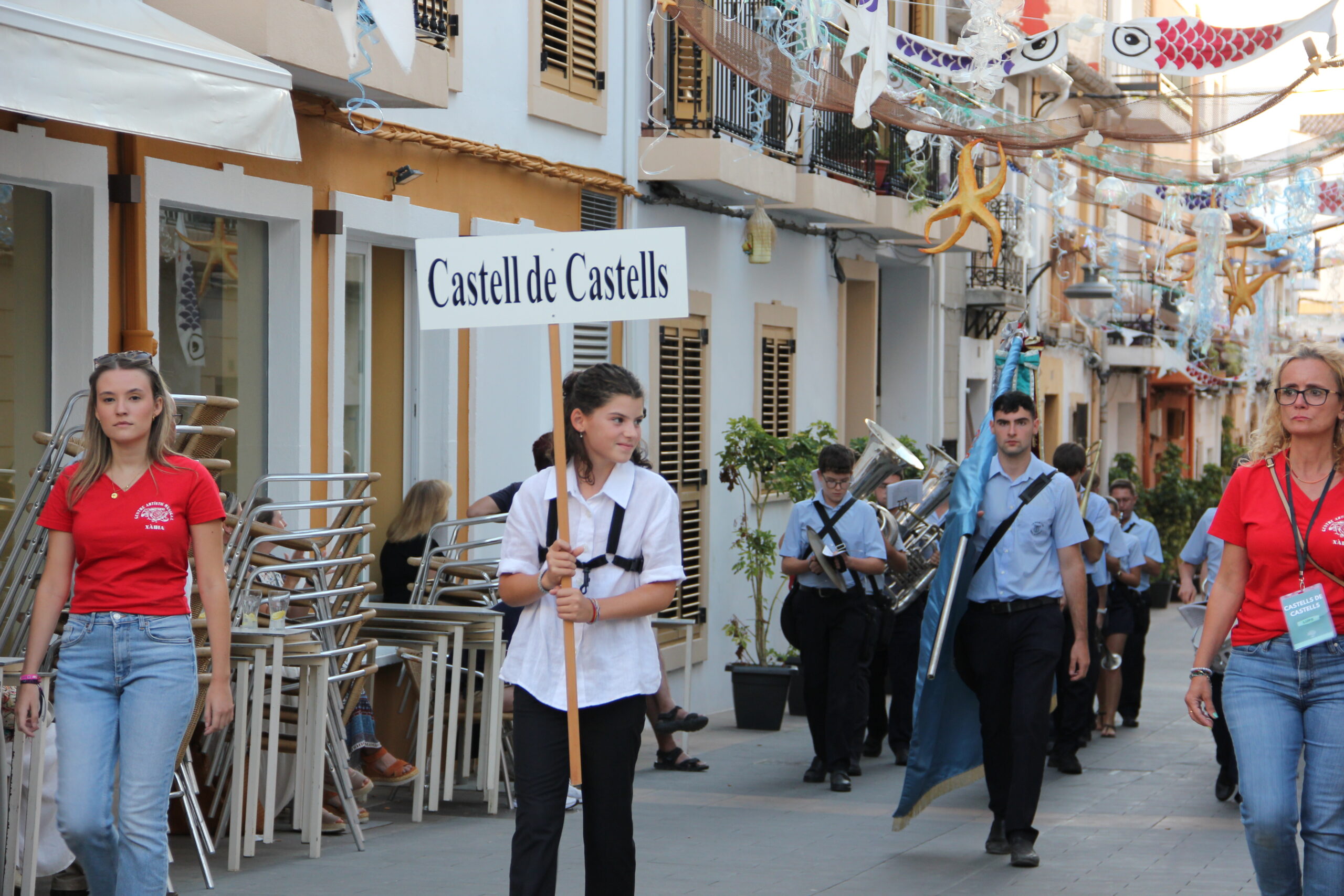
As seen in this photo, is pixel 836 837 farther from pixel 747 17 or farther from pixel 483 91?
pixel 747 17

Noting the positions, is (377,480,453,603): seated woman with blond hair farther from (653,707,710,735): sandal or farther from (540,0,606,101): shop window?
(540,0,606,101): shop window

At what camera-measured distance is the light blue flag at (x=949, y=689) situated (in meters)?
8.39

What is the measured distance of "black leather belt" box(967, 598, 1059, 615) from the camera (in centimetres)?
829

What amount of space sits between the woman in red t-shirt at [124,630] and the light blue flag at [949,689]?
375 cm

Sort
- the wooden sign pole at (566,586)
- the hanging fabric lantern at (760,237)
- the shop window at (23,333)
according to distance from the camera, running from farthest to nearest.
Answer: the hanging fabric lantern at (760,237)
the shop window at (23,333)
the wooden sign pole at (566,586)

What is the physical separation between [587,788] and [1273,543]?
215 centimetres

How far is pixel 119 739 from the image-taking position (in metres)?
5.64

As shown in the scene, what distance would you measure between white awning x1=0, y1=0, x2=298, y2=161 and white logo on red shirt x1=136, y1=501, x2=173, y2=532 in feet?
5.05

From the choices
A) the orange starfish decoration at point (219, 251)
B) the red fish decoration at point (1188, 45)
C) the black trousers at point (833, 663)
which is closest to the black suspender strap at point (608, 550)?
the orange starfish decoration at point (219, 251)

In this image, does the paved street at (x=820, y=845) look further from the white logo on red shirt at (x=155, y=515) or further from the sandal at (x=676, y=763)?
the white logo on red shirt at (x=155, y=515)

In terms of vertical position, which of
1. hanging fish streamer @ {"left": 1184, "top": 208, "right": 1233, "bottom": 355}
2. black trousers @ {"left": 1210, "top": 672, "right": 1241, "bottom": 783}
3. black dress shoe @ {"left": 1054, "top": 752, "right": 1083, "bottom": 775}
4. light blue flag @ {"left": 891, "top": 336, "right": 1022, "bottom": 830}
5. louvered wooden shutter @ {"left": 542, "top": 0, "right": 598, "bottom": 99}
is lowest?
black dress shoe @ {"left": 1054, "top": 752, "right": 1083, "bottom": 775}

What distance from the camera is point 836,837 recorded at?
29.3 feet

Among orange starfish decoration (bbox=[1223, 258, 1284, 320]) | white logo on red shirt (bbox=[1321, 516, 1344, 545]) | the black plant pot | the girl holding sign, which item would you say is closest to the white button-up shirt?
the girl holding sign

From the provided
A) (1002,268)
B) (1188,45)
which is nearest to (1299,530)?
(1188,45)
